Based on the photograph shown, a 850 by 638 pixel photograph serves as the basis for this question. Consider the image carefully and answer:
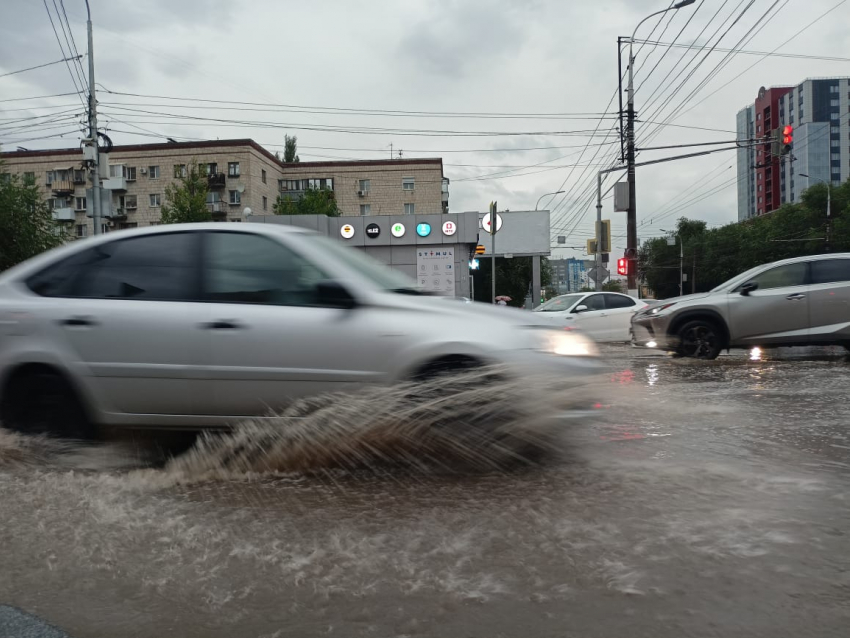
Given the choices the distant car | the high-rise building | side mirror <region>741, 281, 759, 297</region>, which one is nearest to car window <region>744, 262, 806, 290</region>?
side mirror <region>741, 281, 759, 297</region>

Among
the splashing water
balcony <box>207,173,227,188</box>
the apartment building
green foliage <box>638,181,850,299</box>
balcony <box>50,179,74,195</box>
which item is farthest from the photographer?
balcony <box>50,179,74,195</box>

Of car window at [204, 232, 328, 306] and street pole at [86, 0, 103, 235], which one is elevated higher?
street pole at [86, 0, 103, 235]

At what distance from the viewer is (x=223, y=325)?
173 inches

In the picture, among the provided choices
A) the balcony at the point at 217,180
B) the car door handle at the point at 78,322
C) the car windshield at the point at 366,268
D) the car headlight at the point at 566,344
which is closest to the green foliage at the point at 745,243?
the balcony at the point at 217,180

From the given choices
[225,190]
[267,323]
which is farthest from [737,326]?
[225,190]

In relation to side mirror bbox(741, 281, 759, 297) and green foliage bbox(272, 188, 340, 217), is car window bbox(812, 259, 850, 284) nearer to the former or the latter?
side mirror bbox(741, 281, 759, 297)

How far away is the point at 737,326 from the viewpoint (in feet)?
35.1

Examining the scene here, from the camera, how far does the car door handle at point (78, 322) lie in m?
4.52

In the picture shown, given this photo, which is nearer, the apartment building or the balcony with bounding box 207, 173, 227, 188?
the balcony with bounding box 207, 173, 227, 188

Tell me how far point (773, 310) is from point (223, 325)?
8763 millimetres

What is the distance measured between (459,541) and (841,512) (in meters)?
1.79

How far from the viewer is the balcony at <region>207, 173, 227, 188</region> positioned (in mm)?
58009

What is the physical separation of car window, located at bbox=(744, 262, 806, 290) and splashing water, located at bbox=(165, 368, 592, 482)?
24.9ft

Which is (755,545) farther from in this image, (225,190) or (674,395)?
(225,190)
